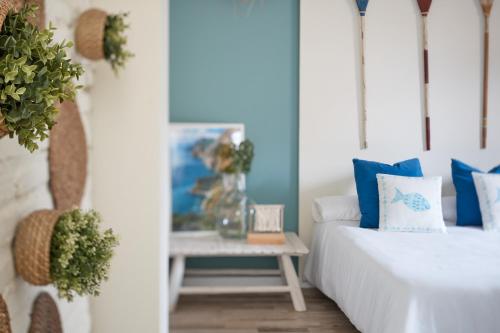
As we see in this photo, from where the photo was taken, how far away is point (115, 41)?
167cm

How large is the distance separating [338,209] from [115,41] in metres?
2.46

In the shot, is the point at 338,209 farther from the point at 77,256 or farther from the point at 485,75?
the point at 77,256

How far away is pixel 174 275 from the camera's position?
3510 mm

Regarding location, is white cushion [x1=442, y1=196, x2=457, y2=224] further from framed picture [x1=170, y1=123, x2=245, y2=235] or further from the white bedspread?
framed picture [x1=170, y1=123, x2=245, y2=235]

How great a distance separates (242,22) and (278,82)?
0.50 meters

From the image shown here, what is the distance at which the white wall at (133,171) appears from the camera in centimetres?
178

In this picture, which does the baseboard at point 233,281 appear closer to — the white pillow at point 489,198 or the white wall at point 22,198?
the white pillow at point 489,198

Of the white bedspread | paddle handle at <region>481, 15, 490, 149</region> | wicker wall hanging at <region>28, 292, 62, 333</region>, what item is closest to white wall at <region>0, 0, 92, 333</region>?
wicker wall hanging at <region>28, 292, 62, 333</region>

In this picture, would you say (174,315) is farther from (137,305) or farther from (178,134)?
(137,305)

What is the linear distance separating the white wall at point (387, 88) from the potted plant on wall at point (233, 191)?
1.62 feet

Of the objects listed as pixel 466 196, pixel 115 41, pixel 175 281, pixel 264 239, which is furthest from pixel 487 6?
→ pixel 115 41

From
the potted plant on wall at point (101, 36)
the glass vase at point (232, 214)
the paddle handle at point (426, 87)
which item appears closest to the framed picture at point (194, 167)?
the glass vase at point (232, 214)

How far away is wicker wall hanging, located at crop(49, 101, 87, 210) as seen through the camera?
153 cm

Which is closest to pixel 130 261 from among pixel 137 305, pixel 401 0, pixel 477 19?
pixel 137 305
